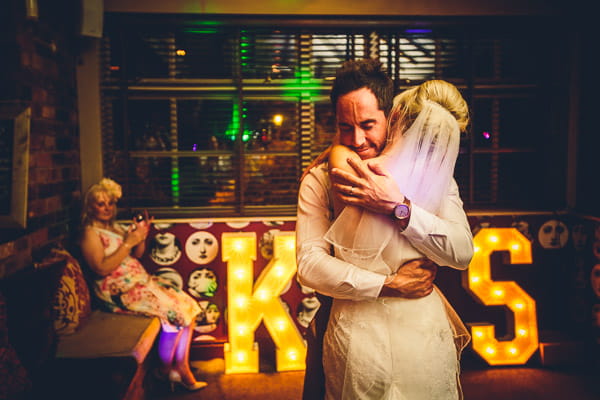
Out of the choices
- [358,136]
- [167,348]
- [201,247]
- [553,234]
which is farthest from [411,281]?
[553,234]

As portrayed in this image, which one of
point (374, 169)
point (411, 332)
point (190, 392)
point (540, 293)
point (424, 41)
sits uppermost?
point (424, 41)

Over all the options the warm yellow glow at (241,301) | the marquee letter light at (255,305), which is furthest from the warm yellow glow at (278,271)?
the warm yellow glow at (241,301)

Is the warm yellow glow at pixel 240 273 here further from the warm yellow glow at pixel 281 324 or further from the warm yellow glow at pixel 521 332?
the warm yellow glow at pixel 521 332

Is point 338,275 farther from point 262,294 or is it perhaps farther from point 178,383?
point 178,383

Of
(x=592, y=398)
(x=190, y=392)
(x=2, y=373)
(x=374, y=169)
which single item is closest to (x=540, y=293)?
(x=592, y=398)

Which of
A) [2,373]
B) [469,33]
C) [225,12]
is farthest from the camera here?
[469,33]

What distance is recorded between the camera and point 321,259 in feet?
5.70

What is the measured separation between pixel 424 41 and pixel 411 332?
3215 millimetres

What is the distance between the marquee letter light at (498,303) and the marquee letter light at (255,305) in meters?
1.44

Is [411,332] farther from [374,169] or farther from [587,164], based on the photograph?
[587,164]

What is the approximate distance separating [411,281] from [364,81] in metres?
0.80

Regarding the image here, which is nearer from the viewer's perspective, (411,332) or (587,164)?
(411,332)

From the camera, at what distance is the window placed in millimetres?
4090

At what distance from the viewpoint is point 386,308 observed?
5.73 feet
